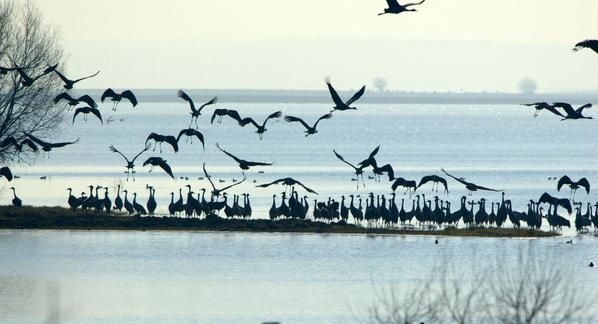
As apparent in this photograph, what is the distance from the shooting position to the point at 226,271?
3322 cm

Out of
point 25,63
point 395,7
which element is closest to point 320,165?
point 25,63

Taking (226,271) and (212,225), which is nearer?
(226,271)

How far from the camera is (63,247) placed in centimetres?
3662

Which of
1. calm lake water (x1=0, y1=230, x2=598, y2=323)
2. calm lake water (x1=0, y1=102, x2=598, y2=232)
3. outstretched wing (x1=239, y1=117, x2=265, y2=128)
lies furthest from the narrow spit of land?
outstretched wing (x1=239, y1=117, x2=265, y2=128)

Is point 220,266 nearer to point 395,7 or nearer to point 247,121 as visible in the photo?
point 247,121

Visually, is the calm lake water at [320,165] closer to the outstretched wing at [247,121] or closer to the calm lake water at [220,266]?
the calm lake water at [220,266]

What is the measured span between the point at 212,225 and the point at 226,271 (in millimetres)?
6467

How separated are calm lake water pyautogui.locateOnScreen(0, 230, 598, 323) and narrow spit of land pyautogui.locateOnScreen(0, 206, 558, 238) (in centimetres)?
61

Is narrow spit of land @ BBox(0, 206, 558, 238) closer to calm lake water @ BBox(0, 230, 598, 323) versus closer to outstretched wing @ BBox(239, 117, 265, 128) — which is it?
calm lake water @ BBox(0, 230, 598, 323)

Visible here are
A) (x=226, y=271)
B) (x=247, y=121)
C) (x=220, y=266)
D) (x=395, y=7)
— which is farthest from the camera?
(x=220, y=266)

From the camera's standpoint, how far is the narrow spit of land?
39156mm

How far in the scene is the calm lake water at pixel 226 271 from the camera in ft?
88.9

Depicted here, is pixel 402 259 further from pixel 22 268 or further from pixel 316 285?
pixel 22 268

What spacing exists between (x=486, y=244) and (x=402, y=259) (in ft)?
12.3
